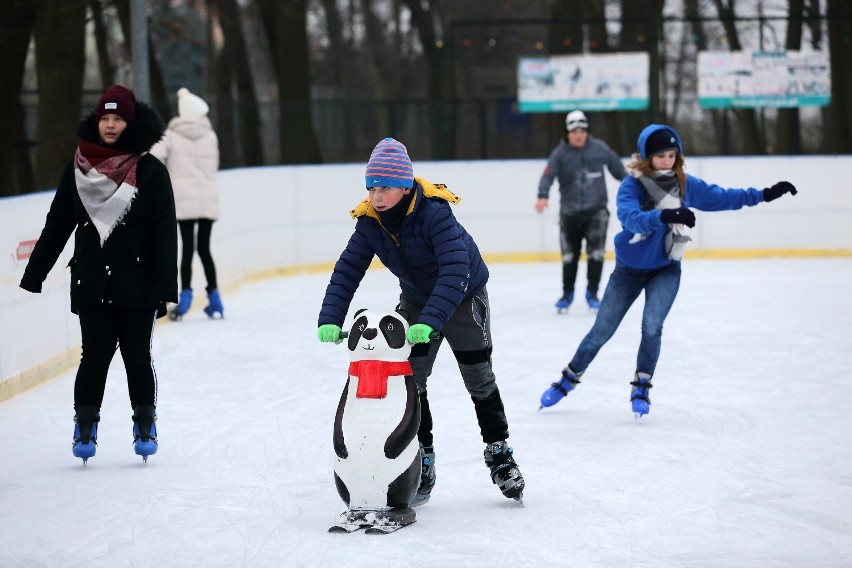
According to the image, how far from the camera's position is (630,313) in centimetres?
1049

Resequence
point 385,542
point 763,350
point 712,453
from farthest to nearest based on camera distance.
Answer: point 763,350 < point 712,453 < point 385,542

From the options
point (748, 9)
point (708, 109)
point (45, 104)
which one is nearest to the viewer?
point (45, 104)

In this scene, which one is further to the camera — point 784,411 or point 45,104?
point 45,104

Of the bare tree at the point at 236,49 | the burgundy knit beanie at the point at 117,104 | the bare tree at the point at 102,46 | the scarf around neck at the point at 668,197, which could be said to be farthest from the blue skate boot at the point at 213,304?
the bare tree at the point at 236,49

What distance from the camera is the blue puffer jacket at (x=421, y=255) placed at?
4531mm

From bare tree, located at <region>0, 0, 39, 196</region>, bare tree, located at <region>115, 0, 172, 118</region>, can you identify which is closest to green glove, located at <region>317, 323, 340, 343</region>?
bare tree, located at <region>0, 0, 39, 196</region>

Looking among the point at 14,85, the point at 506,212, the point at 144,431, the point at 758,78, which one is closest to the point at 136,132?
the point at 144,431

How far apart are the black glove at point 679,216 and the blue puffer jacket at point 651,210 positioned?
362 mm

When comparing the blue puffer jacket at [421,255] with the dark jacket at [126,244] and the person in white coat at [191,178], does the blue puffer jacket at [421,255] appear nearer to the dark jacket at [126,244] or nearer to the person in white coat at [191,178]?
the dark jacket at [126,244]

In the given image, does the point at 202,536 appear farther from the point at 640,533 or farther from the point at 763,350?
the point at 763,350

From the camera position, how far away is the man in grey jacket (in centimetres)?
1051

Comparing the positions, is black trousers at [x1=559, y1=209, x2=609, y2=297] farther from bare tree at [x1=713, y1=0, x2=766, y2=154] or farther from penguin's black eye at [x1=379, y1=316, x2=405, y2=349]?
penguin's black eye at [x1=379, y1=316, x2=405, y2=349]

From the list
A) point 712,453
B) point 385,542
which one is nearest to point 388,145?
point 385,542

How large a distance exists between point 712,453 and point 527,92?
402 inches
